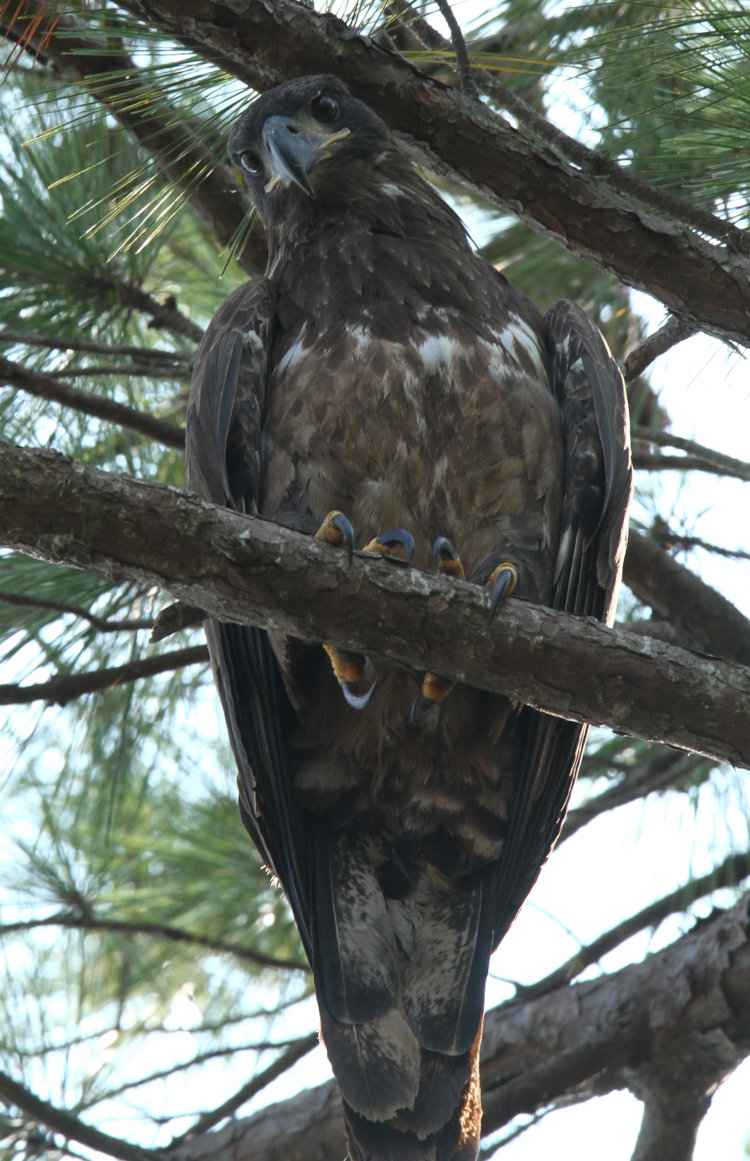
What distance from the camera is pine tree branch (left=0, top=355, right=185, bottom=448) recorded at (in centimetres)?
310

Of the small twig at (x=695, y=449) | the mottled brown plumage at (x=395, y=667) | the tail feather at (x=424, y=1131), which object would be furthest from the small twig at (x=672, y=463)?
the tail feather at (x=424, y=1131)

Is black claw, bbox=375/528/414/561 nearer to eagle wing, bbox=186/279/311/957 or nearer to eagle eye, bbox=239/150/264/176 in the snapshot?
eagle wing, bbox=186/279/311/957

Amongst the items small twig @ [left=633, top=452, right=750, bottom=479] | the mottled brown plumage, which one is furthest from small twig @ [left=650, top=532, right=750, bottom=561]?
the mottled brown plumage

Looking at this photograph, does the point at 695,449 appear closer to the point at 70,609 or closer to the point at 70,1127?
the point at 70,609

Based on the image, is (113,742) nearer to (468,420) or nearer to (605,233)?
(468,420)

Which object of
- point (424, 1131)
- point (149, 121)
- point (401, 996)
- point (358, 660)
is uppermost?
point (149, 121)

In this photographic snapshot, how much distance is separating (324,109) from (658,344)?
124 centimetres

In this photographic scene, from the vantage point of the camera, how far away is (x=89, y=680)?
3434 mm

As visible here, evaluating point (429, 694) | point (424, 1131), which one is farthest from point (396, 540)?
point (424, 1131)

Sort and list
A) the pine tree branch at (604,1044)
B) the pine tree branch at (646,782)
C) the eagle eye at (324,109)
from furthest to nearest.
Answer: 1. the pine tree branch at (646,782)
2. the eagle eye at (324,109)
3. the pine tree branch at (604,1044)

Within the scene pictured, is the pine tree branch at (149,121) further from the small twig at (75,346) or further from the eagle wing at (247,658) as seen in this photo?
the eagle wing at (247,658)

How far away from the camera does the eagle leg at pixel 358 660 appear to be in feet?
8.91

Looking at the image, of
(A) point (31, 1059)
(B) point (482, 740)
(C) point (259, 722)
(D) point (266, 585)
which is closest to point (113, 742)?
(A) point (31, 1059)

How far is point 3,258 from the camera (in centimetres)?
389
